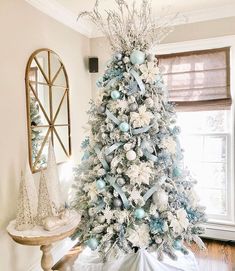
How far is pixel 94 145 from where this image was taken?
7.09ft

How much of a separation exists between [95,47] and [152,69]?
152cm

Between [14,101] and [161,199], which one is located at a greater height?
[14,101]

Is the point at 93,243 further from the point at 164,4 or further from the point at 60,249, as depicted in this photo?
the point at 164,4

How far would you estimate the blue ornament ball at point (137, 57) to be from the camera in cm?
203

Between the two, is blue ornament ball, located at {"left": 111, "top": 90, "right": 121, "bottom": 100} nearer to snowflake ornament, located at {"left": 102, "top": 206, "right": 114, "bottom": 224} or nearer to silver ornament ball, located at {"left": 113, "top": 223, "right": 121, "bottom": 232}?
snowflake ornament, located at {"left": 102, "top": 206, "right": 114, "bottom": 224}

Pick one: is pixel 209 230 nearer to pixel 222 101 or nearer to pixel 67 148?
pixel 222 101

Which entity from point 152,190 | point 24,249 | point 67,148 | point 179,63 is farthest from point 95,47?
point 24,249

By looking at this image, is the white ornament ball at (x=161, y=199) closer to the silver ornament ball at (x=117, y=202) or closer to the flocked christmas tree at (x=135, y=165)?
the flocked christmas tree at (x=135, y=165)

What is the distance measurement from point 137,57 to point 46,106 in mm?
1006

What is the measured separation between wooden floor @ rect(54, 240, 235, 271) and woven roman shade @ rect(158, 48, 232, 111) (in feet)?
4.74

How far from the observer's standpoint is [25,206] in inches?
73.4

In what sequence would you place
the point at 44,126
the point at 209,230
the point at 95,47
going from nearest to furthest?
the point at 44,126
the point at 209,230
the point at 95,47

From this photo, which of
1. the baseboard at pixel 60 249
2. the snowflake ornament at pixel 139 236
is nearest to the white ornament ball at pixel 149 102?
the snowflake ornament at pixel 139 236

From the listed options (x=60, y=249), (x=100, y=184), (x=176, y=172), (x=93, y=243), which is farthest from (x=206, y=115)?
(x=60, y=249)
